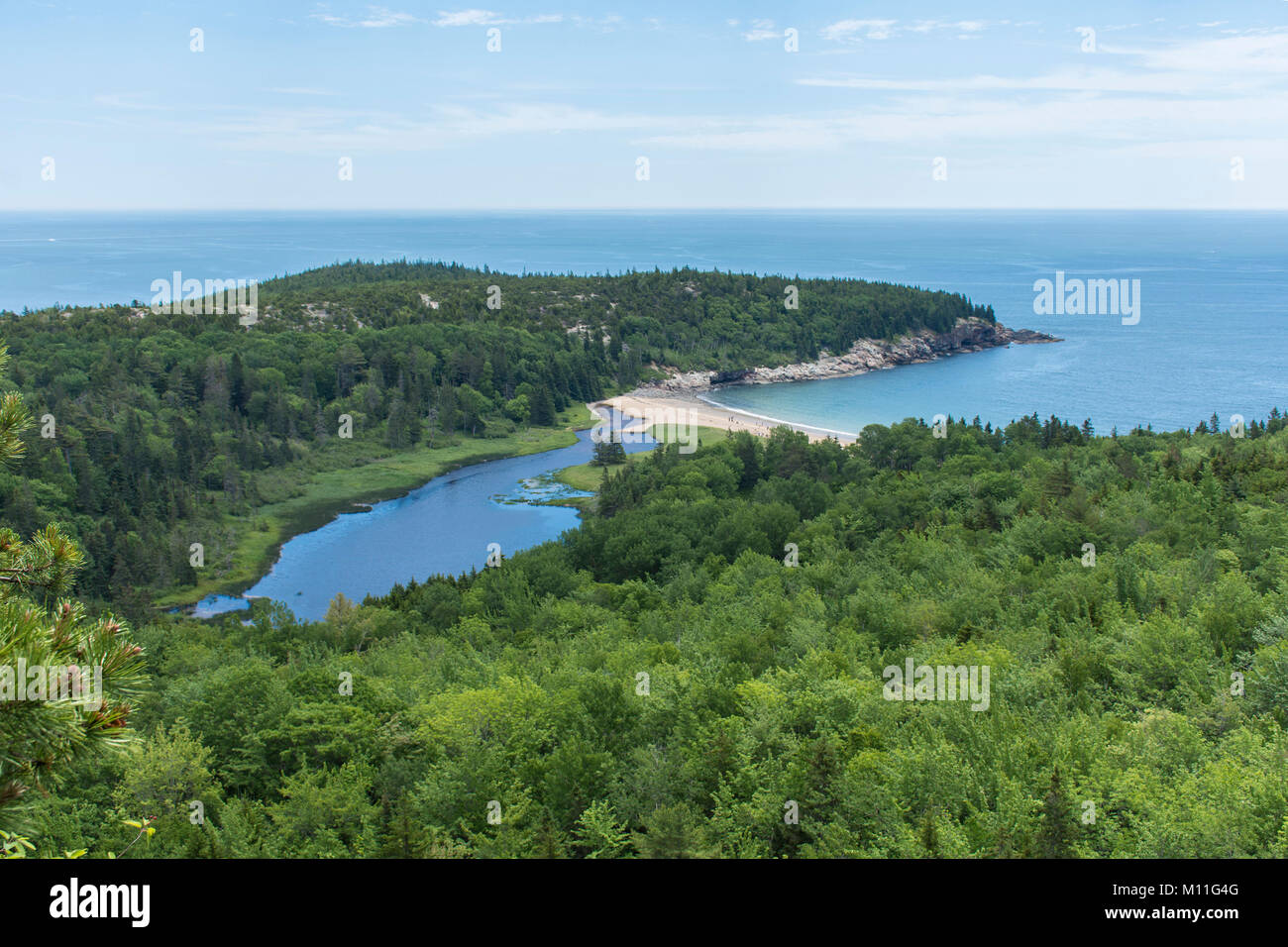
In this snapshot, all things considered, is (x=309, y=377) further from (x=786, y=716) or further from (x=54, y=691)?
(x=54, y=691)

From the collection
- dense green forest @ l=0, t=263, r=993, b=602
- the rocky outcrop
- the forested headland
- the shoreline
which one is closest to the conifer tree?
the forested headland

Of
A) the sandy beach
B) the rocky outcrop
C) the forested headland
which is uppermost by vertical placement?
the rocky outcrop

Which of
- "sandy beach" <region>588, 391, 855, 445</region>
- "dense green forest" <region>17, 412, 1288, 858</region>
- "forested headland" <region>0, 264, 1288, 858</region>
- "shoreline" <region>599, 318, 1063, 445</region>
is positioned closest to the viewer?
"forested headland" <region>0, 264, 1288, 858</region>

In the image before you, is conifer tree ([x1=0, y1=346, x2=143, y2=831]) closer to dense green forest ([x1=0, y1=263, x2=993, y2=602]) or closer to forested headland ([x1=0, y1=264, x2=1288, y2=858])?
forested headland ([x1=0, y1=264, x2=1288, y2=858])

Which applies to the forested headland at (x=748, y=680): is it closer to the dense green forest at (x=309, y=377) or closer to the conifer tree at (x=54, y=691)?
the conifer tree at (x=54, y=691)

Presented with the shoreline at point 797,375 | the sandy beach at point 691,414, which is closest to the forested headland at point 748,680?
the sandy beach at point 691,414
